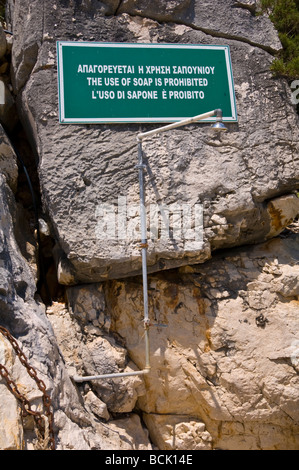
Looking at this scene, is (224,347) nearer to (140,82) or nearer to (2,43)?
(140,82)

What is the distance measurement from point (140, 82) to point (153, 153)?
575 mm

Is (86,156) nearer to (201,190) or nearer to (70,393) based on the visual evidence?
(201,190)

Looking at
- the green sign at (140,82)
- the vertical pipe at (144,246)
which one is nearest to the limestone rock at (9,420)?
the vertical pipe at (144,246)

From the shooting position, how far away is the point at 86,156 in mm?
3660

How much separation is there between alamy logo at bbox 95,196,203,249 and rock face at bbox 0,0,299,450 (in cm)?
3

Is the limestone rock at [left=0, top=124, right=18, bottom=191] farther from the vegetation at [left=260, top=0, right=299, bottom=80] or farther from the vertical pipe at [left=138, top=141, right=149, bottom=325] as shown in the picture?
the vegetation at [left=260, top=0, right=299, bottom=80]

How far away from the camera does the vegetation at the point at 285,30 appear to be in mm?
3992

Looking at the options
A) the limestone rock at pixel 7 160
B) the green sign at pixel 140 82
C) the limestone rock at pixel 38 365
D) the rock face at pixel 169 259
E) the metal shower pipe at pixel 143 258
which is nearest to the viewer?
the limestone rock at pixel 38 365

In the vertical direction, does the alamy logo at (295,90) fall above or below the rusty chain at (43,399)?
above

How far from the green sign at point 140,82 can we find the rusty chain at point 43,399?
1.74 meters

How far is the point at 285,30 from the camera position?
436 centimetres

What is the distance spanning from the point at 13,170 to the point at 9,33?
1.45 meters

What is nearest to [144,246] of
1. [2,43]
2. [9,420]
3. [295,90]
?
[9,420]

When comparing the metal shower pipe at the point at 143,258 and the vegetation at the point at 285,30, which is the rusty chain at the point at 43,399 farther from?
the vegetation at the point at 285,30
